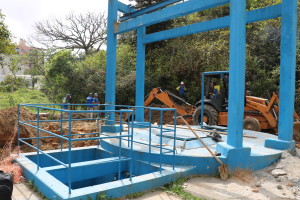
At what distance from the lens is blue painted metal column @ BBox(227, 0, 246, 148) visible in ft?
17.6

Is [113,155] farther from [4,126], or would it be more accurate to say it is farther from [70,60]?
[70,60]

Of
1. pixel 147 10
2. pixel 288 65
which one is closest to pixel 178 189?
pixel 288 65

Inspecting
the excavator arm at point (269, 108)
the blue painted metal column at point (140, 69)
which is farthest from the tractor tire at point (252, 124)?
the blue painted metal column at point (140, 69)

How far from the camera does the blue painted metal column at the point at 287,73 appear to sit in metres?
6.39

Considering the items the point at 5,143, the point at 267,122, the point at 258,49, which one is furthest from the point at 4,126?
the point at 258,49

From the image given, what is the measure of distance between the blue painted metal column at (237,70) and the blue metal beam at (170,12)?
0.64 metres

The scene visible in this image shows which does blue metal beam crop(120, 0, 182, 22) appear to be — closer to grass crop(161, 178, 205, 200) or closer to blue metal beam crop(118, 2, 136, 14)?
blue metal beam crop(118, 2, 136, 14)

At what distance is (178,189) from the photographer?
4621 mm

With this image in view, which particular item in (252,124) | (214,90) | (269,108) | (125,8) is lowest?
(252,124)

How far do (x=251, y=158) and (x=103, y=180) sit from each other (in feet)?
12.0

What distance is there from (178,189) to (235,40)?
311cm

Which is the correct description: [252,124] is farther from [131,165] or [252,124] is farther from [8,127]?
[8,127]

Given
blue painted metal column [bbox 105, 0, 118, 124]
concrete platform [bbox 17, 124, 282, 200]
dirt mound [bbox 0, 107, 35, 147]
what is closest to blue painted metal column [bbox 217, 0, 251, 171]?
concrete platform [bbox 17, 124, 282, 200]

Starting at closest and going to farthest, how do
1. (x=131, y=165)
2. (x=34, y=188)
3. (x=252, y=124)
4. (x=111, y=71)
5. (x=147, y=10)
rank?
(x=34, y=188) < (x=131, y=165) < (x=147, y=10) < (x=111, y=71) < (x=252, y=124)
